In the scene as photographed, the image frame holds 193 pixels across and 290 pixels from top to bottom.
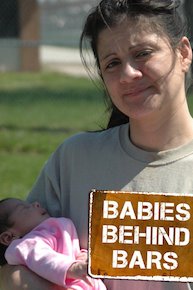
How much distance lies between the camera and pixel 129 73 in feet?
8.38

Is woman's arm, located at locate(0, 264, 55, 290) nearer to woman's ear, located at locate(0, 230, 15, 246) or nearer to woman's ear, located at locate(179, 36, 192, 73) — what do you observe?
woman's ear, located at locate(0, 230, 15, 246)

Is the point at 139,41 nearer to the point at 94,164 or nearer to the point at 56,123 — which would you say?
the point at 94,164

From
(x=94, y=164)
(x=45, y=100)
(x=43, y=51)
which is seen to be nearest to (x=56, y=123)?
(x=45, y=100)

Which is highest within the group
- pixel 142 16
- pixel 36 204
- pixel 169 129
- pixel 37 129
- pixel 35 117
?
pixel 142 16

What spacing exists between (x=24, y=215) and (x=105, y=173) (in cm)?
34

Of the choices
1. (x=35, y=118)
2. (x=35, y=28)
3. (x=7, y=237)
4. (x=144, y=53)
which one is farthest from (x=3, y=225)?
(x=35, y=28)

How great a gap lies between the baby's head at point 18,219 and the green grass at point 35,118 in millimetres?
1817

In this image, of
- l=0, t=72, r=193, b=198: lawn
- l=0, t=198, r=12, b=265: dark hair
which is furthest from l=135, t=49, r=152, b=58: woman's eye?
l=0, t=72, r=193, b=198: lawn

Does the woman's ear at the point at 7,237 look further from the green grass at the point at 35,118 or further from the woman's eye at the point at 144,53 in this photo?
the green grass at the point at 35,118

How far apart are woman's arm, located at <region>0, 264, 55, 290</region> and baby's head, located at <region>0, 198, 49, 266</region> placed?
171 millimetres

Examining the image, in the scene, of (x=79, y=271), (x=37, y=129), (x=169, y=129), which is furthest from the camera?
(x=37, y=129)

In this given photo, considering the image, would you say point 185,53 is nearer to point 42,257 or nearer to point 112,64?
point 112,64

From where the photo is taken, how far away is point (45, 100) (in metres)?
14.8

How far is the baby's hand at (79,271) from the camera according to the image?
8.22 ft
